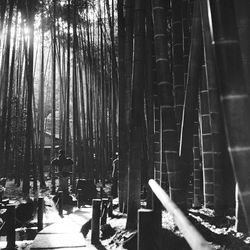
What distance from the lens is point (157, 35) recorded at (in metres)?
2.97

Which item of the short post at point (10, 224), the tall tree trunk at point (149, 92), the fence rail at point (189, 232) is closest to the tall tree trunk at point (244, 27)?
the fence rail at point (189, 232)

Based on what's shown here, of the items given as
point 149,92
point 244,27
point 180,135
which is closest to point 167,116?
point 180,135

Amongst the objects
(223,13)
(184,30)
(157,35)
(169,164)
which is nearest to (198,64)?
(157,35)

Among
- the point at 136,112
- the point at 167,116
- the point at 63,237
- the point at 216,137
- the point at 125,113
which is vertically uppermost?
the point at 125,113

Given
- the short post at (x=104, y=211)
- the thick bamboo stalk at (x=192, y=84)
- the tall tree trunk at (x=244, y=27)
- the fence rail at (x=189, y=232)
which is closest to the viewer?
the fence rail at (x=189, y=232)

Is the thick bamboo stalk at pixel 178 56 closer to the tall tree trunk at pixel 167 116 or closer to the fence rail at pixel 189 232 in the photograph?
the tall tree trunk at pixel 167 116

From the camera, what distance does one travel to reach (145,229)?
1.79 m

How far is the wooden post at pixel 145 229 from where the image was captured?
1792 millimetres

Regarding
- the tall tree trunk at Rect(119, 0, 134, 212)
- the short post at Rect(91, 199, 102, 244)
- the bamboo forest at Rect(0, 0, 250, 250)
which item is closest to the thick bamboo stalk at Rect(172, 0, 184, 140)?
the bamboo forest at Rect(0, 0, 250, 250)

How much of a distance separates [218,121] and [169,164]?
0.64 meters

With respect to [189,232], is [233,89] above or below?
above

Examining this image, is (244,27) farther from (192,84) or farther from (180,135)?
(180,135)

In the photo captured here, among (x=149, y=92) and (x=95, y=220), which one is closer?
(x=95, y=220)

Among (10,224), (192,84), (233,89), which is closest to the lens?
(233,89)
